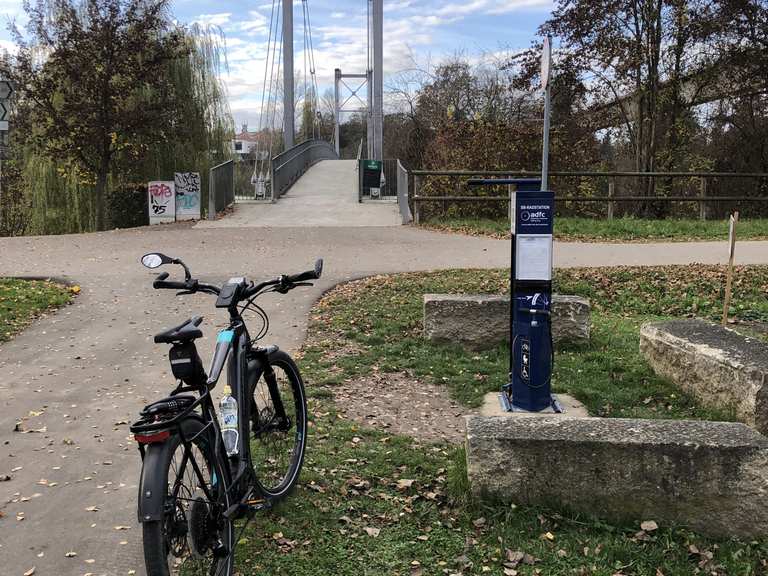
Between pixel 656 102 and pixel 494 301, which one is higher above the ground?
pixel 656 102

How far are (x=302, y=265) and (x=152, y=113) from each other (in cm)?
1048

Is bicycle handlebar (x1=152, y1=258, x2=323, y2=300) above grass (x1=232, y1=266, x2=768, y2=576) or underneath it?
above

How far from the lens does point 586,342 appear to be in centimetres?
685

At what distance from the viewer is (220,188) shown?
19.3 meters

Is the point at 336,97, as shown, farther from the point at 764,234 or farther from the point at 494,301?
the point at 494,301

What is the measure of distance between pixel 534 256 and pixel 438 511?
6.06 feet

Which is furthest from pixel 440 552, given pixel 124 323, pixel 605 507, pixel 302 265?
pixel 302 265

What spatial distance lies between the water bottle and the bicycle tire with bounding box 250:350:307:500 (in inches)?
16.9

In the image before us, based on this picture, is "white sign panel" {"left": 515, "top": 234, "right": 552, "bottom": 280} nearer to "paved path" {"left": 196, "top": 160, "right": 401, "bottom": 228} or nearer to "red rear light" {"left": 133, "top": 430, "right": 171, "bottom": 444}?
"red rear light" {"left": 133, "top": 430, "right": 171, "bottom": 444}

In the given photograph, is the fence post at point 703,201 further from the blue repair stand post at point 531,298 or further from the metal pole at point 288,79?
the metal pole at point 288,79

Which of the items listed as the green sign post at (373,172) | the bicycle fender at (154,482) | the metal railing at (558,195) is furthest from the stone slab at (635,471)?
the green sign post at (373,172)

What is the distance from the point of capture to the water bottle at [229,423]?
116 inches

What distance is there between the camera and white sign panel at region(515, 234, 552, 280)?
465 cm

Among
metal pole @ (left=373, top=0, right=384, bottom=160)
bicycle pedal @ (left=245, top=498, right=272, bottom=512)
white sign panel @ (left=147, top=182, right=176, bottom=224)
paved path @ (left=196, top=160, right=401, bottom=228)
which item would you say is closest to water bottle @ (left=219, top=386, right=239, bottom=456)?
bicycle pedal @ (left=245, top=498, right=272, bottom=512)
